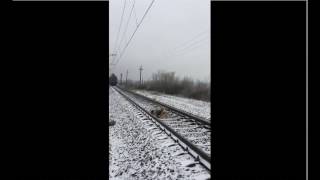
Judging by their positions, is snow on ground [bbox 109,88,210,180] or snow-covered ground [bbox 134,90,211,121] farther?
snow-covered ground [bbox 134,90,211,121]

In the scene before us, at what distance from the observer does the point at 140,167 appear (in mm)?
3967

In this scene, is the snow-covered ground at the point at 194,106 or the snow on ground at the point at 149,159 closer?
the snow on ground at the point at 149,159

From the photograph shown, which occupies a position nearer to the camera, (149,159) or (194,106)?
(149,159)
